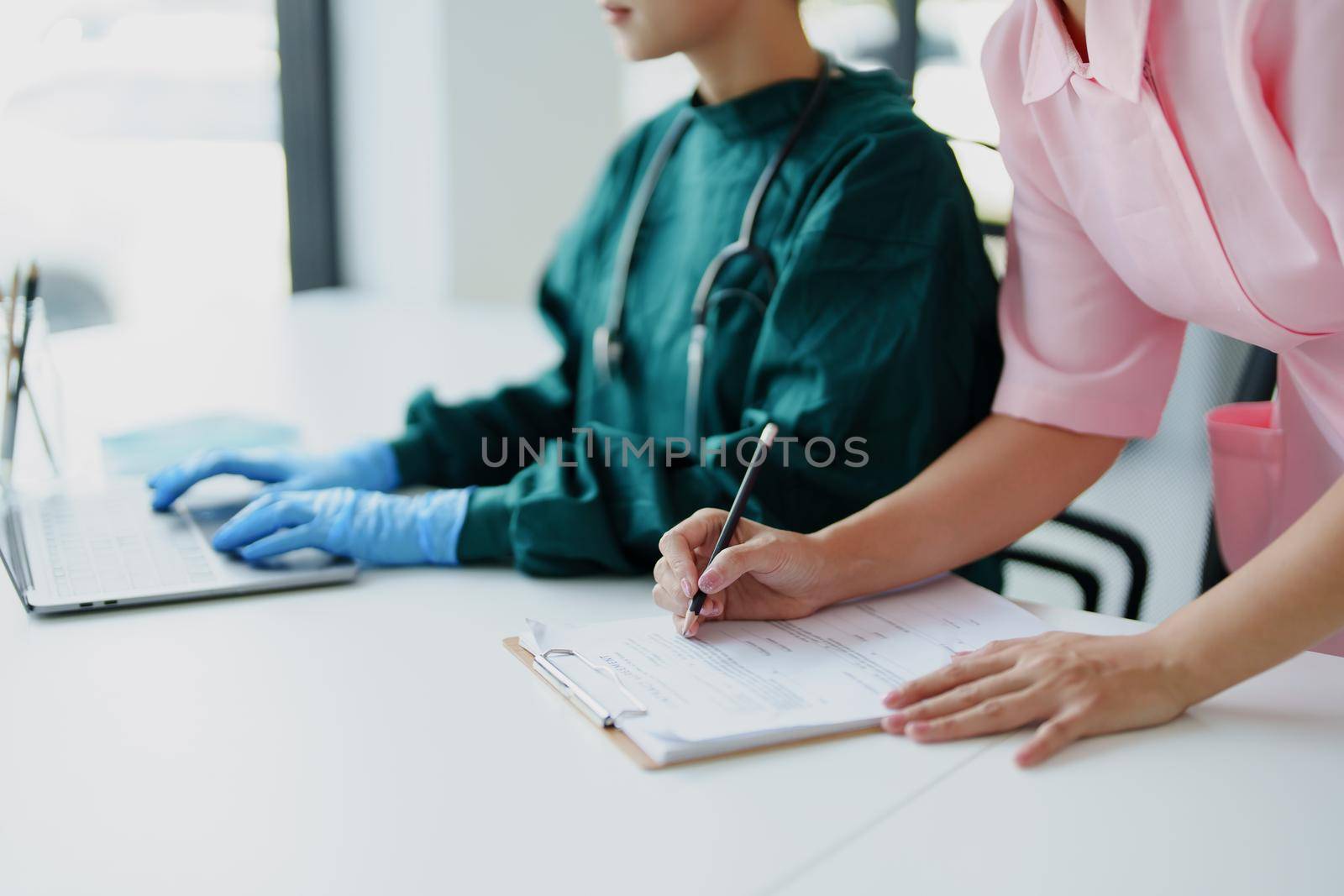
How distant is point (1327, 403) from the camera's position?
0.96m

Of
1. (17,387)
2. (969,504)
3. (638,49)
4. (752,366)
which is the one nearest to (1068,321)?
(969,504)

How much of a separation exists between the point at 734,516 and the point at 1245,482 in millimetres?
539

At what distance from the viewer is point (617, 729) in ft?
2.49

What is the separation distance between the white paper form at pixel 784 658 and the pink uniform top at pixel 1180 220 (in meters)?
0.22

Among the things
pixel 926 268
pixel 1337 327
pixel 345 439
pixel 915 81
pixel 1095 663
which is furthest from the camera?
pixel 915 81

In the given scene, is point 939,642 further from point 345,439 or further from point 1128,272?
point 345,439

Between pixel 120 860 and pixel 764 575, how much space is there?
459 mm

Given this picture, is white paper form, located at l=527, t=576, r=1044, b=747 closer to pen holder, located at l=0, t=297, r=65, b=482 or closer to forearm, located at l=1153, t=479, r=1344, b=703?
forearm, located at l=1153, t=479, r=1344, b=703

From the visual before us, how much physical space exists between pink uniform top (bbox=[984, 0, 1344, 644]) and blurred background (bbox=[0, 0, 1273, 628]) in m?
1.07

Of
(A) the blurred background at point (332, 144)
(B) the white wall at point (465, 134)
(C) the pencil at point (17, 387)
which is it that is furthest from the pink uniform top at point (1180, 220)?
(B) the white wall at point (465, 134)

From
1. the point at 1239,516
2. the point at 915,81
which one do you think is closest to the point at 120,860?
the point at 1239,516

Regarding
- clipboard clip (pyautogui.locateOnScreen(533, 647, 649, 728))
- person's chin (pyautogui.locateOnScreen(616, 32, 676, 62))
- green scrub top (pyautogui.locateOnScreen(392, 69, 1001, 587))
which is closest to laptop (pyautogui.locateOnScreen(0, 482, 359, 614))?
green scrub top (pyautogui.locateOnScreen(392, 69, 1001, 587))

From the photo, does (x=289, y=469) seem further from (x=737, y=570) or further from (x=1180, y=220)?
(x=1180, y=220)

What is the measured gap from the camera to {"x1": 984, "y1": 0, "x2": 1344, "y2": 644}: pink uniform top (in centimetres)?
81
